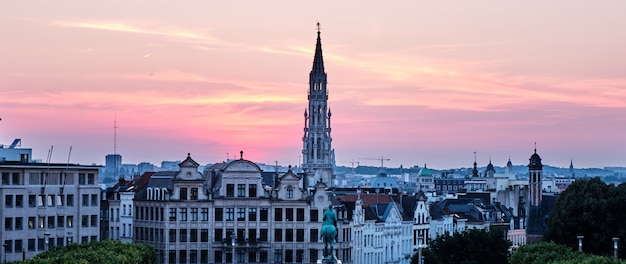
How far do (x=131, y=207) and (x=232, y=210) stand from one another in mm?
13093

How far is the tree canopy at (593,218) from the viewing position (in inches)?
5285

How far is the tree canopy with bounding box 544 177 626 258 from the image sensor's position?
134250mm

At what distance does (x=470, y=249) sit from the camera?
15212 centimetres

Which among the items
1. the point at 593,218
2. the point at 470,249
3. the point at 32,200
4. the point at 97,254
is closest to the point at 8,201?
the point at 32,200

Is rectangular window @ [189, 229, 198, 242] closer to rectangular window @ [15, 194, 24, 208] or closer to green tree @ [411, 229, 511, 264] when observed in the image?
green tree @ [411, 229, 511, 264]

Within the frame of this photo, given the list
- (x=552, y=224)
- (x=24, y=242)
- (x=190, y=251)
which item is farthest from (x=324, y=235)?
(x=190, y=251)

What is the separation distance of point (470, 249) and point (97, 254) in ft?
197

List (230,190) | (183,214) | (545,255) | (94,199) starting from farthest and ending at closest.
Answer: (230,190)
(183,214)
(94,199)
(545,255)

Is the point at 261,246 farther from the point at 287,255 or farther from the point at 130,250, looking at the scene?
the point at 130,250

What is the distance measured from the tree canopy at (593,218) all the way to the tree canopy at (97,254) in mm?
39273

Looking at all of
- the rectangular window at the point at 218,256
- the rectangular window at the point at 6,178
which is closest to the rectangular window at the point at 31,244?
the rectangular window at the point at 6,178

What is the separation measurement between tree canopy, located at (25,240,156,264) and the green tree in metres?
40.1

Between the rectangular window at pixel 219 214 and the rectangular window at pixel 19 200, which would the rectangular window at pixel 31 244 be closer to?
the rectangular window at pixel 19 200

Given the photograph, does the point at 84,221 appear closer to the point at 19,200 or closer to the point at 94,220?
the point at 94,220
